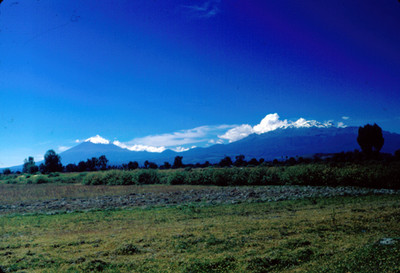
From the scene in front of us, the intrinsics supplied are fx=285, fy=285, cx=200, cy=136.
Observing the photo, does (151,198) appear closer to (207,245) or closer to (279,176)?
(207,245)

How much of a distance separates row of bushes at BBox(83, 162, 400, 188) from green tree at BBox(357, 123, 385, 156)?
203 ft

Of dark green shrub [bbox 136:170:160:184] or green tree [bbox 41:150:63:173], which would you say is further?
green tree [bbox 41:150:63:173]

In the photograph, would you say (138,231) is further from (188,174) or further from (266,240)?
(188,174)

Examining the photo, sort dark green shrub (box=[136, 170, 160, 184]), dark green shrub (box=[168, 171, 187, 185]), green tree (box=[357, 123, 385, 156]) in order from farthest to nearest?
green tree (box=[357, 123, 385, 156])
dark green shrub (box=[136, 170, 160, 184])
dark green shrub (box=[168, 171, 187, 185])

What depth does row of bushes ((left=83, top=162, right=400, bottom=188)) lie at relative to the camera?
37.8 meters

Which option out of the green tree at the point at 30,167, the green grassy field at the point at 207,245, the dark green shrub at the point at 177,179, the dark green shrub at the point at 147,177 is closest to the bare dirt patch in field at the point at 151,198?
the green grassy field at the point at 207,245

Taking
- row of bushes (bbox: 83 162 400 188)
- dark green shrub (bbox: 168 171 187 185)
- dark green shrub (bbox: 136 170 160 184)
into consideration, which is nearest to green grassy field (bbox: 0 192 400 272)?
row of bushes (bbox: 83 162 400 188)

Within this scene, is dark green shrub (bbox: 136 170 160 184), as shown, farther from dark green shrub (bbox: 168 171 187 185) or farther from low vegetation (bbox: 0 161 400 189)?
dark green shrub (bbox: 168 171 187 185)

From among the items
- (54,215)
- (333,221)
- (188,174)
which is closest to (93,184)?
(188,174)

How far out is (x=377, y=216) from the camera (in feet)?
51.0

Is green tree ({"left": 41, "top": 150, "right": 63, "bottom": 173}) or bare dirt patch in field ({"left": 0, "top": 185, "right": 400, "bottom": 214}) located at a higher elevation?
green tree ({"left": 41, "top": 150, "right": 63, "bottom": 173})

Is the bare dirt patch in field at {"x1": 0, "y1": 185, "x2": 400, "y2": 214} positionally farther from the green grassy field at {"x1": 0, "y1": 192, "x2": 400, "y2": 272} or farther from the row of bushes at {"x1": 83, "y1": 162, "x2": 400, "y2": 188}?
the green grassy field at {"x1": 0, "y1": 192, "x2": 400, "y2": 272}

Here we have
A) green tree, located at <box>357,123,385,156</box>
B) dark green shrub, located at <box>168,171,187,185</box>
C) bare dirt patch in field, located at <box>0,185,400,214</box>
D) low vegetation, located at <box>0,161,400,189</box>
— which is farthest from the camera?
green tree, located at <box>357,123,385,156</box>

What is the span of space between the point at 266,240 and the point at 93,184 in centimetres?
5230
